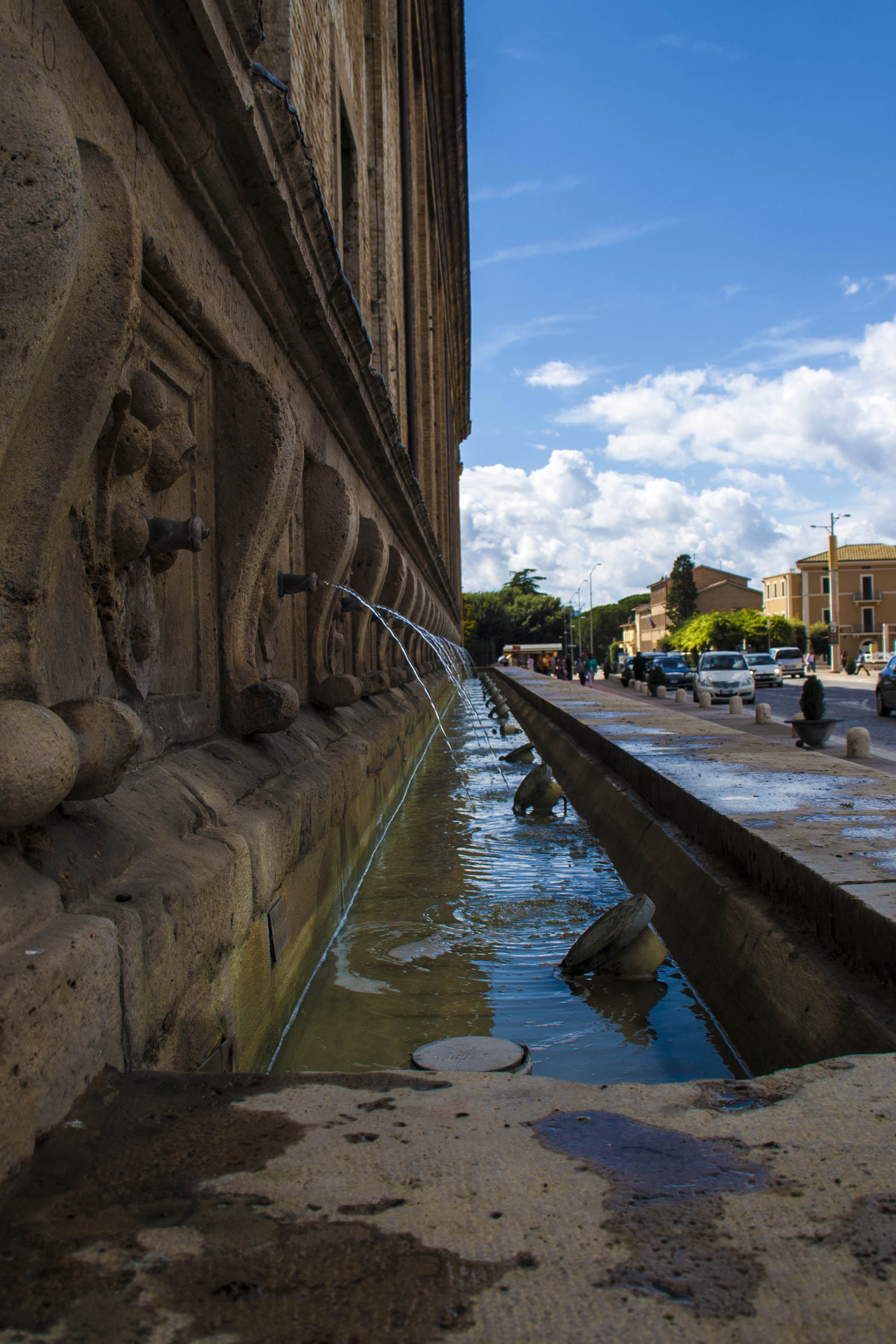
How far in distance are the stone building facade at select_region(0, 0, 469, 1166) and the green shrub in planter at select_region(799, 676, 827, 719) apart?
8597 millimetres

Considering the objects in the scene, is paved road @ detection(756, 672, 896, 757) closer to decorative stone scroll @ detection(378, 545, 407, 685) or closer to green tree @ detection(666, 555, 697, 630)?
decorative stone scroll @ detection(378, 545, 407, 685)

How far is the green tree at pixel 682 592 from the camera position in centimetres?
9456

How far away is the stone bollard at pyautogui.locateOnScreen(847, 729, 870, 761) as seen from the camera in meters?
11.0

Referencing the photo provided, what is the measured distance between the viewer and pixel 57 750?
1.62m

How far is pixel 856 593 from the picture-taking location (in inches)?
3221

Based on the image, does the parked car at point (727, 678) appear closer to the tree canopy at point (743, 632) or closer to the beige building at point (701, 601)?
the tree canopy at point (743, 632)

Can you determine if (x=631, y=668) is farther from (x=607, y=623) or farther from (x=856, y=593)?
(x=607, y=623)

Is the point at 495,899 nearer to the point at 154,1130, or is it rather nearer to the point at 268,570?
the point at 268,570

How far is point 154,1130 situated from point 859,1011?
149 centimetres

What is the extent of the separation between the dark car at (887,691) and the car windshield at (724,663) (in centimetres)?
1034

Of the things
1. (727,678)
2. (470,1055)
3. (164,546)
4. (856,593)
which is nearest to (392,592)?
(164,546)

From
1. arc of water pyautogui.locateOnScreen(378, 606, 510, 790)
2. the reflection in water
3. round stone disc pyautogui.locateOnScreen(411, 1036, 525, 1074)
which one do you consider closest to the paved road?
arc of water pyautogui.locateOnScreen(378, 606, 510, 790)

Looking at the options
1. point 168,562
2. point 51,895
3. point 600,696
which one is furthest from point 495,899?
point 600,696

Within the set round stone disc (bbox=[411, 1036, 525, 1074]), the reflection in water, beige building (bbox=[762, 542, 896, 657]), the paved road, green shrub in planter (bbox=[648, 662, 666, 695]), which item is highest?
beige building (bbox=[762, 542, 896, 657])
